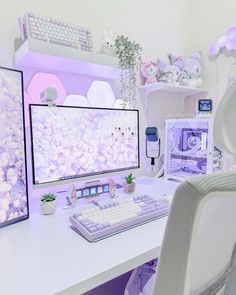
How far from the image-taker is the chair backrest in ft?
1.36

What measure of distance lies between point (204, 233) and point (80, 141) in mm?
786

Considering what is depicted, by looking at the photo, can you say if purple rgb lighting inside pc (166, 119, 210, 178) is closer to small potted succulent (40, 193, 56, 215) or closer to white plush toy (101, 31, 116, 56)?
white plush toy (101, 31, 116, 56)

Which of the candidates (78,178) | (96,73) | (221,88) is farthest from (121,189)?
(221,88)

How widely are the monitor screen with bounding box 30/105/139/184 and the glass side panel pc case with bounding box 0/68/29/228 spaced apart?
0.06m

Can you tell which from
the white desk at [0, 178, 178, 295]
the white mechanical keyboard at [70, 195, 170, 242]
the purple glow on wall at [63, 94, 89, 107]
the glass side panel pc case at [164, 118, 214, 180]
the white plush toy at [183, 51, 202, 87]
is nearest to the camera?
the white desk at [0, 178, 178, 295]

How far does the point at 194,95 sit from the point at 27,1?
145cm

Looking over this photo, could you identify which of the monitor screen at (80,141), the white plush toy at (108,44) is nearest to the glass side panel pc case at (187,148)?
the monitor screen at (80,141)

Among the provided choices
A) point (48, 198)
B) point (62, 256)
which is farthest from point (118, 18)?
point (62, 256)

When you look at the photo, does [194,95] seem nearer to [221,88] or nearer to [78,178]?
[221,88]

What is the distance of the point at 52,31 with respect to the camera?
1.11m

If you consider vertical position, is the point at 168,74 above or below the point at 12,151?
above

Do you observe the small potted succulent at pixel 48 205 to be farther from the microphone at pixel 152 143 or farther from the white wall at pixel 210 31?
the white wall at pixel 210 31

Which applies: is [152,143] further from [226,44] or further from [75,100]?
[226,44]

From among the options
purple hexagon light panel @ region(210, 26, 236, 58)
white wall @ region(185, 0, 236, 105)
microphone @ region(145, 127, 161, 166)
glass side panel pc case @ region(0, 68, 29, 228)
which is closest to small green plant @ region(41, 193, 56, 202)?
glass side panel pc case @ region(0, 68, 29, 228)
